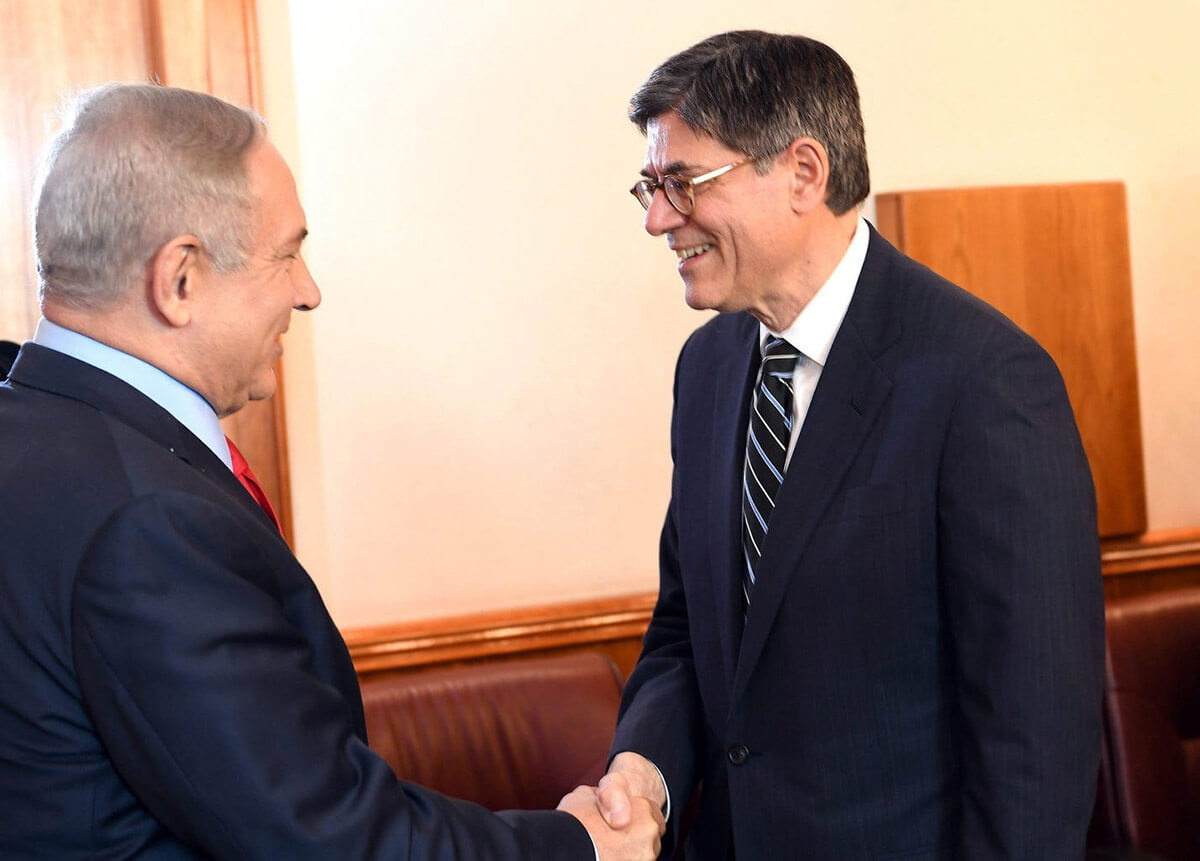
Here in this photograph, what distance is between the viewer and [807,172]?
73.0 inches

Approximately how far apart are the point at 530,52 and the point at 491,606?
1.41m

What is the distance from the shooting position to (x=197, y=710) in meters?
1.19

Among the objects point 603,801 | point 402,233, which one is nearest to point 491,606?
point 402,233

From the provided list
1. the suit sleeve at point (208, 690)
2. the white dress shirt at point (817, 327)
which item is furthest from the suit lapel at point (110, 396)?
the white dress shirt at point (817, 327)

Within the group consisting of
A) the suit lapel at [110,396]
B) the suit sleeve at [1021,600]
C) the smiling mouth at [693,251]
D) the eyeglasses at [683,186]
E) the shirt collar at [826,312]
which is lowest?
the suit sleeve at [1021,600]

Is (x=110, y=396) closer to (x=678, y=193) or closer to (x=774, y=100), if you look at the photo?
(x=678, y=193)

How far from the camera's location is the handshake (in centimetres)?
173

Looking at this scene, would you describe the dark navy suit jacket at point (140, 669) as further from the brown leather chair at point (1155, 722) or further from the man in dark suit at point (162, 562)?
the brown leather chair at point (1155, 722)

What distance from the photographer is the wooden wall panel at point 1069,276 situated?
3482mm

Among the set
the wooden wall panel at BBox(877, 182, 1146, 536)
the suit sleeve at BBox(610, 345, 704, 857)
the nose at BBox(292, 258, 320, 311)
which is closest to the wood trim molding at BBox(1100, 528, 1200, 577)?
the wooden wall panel at BBox(877, 182, 1146, 536)

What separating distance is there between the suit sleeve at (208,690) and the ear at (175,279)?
24cm

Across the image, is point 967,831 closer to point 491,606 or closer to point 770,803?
point 770,803

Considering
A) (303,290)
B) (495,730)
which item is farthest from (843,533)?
(495,730)

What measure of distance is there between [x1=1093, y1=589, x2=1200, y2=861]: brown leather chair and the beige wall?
3.96 ft
